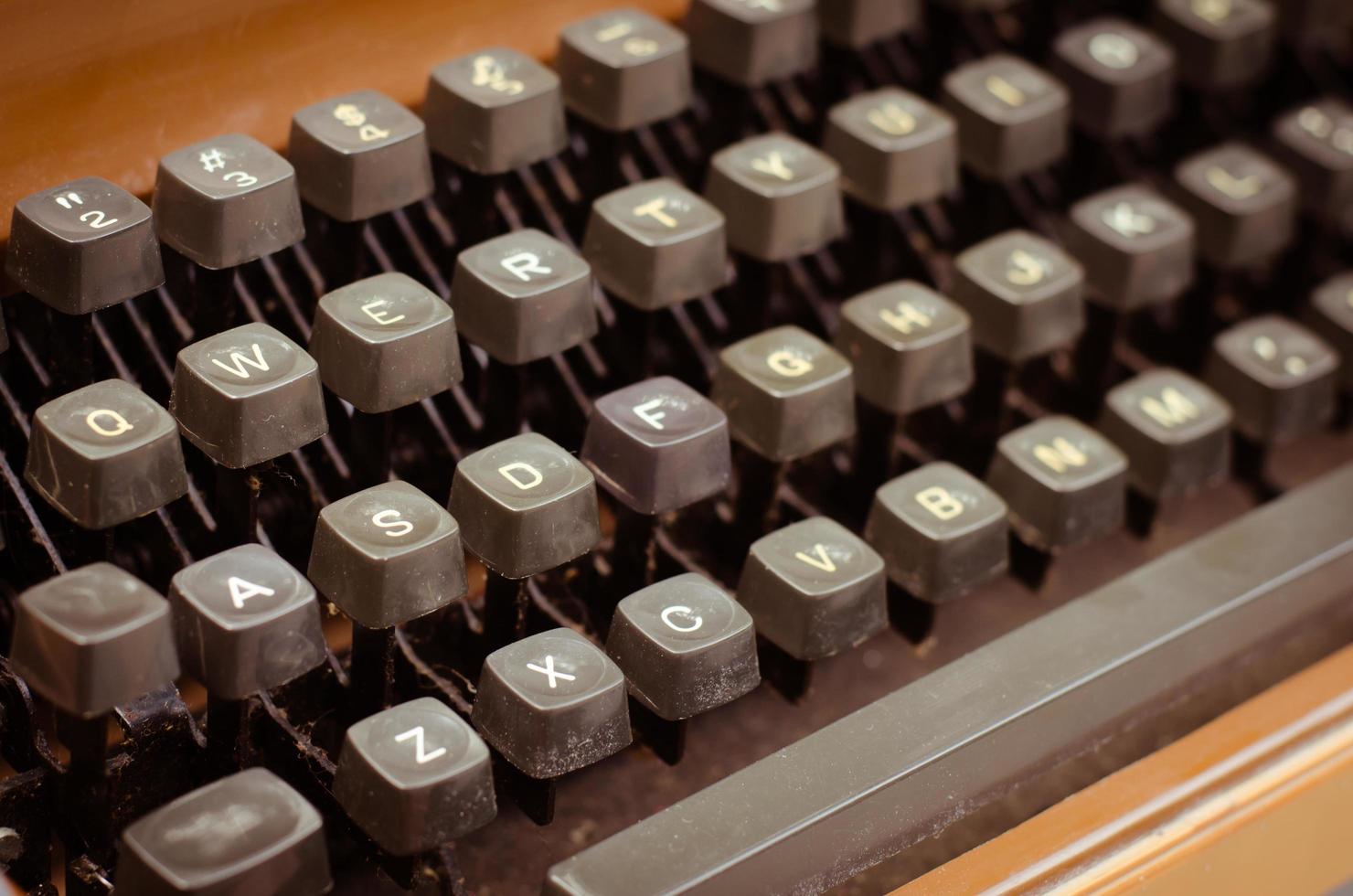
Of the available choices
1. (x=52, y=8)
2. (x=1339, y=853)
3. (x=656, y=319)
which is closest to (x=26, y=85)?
(x=52, y=8)

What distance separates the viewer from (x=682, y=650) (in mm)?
1395

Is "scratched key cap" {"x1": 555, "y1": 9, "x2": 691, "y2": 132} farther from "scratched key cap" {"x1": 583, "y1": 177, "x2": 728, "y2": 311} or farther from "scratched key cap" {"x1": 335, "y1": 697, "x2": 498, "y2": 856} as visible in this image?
"scratched key cap" {"x1": 335, "y1": 697, "x2": 498, "y2": 856}

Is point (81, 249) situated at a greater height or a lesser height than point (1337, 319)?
greater

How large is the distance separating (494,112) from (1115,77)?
791mm

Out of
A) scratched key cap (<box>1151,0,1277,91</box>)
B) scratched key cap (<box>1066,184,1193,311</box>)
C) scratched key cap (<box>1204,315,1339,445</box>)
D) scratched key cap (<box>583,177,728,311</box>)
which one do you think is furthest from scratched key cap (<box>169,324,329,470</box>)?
scratched key cap (<box>1151,0,1277,91</box>)

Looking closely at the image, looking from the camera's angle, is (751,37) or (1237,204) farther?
(1237,204)

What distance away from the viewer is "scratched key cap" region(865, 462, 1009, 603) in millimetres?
1575

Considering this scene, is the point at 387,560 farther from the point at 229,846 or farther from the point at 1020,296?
the point at 1020,296

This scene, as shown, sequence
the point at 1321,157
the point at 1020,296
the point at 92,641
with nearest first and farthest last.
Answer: the point at 92,641 < the point at 1020,296 < the point at 1321,157

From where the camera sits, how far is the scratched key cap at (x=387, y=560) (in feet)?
4.45

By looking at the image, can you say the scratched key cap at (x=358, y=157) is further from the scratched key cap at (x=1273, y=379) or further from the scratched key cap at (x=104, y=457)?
the scratched key cap at (x=1273, y=379)

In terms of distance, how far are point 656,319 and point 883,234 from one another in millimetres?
314

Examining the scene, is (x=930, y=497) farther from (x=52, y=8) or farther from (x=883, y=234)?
(x=52, y=8)

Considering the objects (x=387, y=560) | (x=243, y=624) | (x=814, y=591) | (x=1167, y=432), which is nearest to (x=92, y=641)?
(x=243, y=624)
